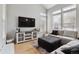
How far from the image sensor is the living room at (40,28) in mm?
1398

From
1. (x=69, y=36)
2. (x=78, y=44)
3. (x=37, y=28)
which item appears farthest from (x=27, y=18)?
(x=78, y=44)

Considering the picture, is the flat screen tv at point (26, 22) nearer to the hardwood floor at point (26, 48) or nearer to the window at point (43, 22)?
the window at point (43, 22)

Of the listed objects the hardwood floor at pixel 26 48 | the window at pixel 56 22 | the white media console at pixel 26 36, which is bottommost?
the hardwood floor at pixel 26 48

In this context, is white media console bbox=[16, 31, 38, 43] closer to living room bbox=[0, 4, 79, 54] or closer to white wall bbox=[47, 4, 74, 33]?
living room bbox=[0, 4, 79, 54]

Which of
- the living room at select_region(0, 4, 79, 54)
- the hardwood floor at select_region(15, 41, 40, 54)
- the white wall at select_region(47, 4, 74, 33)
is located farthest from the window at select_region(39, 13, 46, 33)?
the hardwood floor at select_region(15, 41, 40, 54)

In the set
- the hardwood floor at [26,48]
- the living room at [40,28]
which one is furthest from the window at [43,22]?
the hardwood floor at [26,48]

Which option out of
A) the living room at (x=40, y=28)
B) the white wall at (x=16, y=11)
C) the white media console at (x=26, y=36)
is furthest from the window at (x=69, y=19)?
the white media console at (x=26, y=36)

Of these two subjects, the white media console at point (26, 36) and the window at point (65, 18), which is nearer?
the window at point (65, 18)

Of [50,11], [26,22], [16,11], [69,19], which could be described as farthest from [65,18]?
[16,11]

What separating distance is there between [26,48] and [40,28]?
47cm

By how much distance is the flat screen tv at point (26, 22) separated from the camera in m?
1.47

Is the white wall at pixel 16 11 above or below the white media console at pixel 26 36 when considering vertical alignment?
above
